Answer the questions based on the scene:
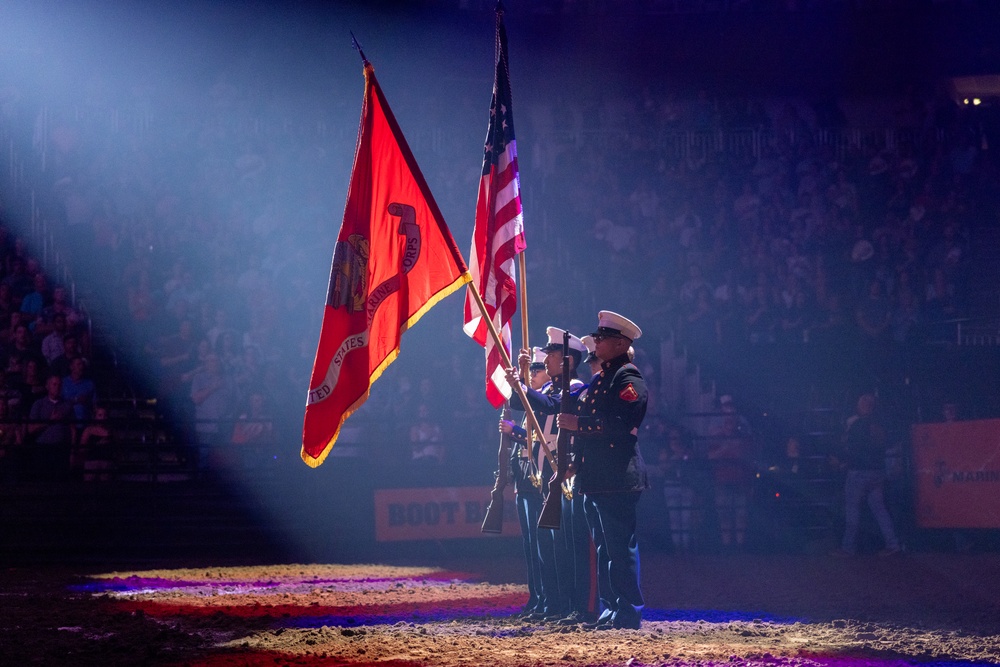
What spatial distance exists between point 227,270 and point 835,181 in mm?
11222

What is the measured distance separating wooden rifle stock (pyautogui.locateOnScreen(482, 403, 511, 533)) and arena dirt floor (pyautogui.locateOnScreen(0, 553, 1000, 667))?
2.56 feet

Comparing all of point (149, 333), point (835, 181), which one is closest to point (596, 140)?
point (835, 181)

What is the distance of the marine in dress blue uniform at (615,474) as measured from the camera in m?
7.53

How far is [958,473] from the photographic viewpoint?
13688mm

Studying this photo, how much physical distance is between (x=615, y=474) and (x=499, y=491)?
47.2 inches

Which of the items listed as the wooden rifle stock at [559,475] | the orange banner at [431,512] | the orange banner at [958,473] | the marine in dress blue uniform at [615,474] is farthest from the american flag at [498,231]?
the orange banner at [958,473]

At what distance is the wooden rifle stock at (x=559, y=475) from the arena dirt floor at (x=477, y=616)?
83cm

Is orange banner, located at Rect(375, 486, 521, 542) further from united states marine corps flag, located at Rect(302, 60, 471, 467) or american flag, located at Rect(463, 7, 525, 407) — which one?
united states marine corps flag, located at Rect(302, 60, 471, 467)

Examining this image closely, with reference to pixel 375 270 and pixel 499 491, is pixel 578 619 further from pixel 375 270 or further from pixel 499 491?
pixel 375 270

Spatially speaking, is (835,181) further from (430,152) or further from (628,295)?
(430,152)

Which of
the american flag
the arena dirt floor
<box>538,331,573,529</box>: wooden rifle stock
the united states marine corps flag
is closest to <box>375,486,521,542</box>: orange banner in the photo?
the arena dirt floor

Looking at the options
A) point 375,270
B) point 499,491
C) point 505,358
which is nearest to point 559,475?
point 505,358

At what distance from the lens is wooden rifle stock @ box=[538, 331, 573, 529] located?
7.27 meters

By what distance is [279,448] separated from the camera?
1438 cm
